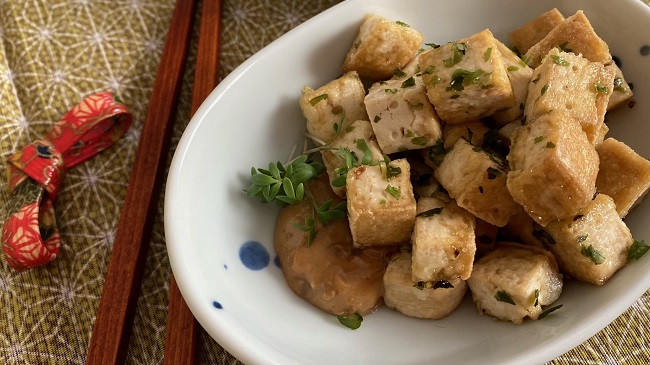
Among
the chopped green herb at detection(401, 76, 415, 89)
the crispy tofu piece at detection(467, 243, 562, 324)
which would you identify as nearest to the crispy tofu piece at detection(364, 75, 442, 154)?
the chopped green herb at detection(401, 76, 415, 89)

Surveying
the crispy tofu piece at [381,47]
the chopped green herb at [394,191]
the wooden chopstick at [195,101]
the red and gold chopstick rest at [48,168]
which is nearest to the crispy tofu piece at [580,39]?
the crispy tofu piece at [381,47]

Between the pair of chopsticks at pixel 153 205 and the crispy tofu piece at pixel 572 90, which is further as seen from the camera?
the pair of chopsticks at pixel 153 205

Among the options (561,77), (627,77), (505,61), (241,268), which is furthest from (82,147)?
(627,77)

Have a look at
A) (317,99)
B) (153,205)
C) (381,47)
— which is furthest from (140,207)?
(381,47)

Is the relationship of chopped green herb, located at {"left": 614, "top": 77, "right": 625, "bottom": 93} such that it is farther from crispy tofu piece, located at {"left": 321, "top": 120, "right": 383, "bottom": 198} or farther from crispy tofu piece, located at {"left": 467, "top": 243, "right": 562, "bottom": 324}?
crispy tofu piece, located at {"left": 321, "top": 120, "right": 383, "bottom": 198}

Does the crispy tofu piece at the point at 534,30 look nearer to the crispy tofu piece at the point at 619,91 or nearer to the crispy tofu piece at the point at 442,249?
the crispy tofu piece at the point at 619,91
